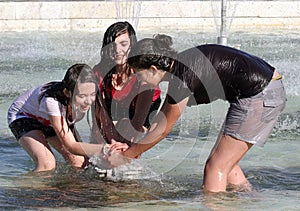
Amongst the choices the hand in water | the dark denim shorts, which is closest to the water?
the hand in water

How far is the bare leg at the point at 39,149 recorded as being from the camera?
598 centimetres

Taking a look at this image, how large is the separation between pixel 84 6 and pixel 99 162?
41.9 ft

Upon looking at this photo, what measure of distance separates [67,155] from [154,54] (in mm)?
1784

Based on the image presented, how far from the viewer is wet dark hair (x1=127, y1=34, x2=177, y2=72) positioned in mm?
4730

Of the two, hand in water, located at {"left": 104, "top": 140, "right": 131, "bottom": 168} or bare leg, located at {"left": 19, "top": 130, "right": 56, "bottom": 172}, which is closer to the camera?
hand in water, located at {"left": 104, "top": 140, "right": 131, "bottom": 168}

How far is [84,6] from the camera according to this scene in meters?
18.1

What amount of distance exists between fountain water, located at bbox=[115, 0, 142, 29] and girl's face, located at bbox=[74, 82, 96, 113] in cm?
1275

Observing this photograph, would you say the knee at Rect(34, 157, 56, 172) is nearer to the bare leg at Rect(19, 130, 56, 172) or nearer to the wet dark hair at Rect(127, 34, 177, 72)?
the bare leg at Rect(19, 130, 56, 172)

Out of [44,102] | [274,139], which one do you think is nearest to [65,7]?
[274,139]

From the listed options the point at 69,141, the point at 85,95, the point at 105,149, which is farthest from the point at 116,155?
the point at 85,95

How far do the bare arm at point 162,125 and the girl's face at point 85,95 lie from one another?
49 centimetres

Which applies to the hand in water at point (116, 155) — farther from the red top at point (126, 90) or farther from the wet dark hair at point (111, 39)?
the wet dark hair at point (111, 39)

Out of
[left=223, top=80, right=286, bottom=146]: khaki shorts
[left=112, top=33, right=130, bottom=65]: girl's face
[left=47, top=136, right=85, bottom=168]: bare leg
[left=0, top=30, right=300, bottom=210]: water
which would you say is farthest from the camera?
[left=47, top=136, right=85, bottom=168]: bare leg

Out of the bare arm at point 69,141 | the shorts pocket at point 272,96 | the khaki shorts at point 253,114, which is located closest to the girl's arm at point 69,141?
the bare arm at point 69,141
